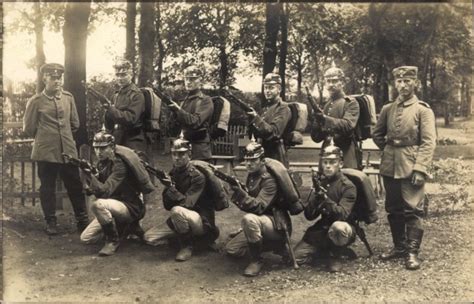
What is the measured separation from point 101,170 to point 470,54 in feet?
18.2

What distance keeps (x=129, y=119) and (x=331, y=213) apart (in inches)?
110

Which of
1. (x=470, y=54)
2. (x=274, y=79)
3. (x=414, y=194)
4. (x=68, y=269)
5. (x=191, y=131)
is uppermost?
(x=470, y=54)

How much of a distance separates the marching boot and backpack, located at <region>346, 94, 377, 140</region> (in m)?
2.38

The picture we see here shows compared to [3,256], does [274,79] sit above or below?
above

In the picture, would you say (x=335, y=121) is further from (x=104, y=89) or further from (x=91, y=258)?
(x=104, y=89)

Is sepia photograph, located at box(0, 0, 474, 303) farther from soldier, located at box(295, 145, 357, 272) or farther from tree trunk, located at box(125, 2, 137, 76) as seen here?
tree trunk, located at box(125, 2, 137, 76)

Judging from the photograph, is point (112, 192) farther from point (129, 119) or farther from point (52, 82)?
point (52, 82)

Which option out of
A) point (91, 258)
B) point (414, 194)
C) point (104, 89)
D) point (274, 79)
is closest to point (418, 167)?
point (414, 194)

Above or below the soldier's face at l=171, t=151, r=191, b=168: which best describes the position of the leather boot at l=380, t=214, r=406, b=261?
below

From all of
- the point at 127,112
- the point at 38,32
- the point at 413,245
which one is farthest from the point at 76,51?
the point at 413,245

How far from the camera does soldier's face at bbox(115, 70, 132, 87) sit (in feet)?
20.1

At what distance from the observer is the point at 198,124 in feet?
19.3

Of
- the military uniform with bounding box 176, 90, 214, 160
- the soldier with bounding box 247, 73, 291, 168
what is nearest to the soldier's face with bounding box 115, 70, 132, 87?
the military uniform with bounding box 176, 90, 214, 160

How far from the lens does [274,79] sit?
5570mm
